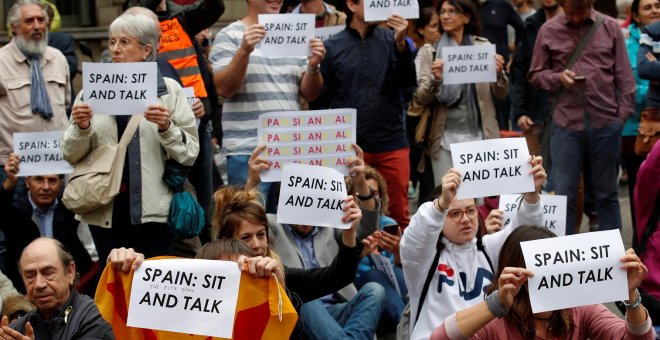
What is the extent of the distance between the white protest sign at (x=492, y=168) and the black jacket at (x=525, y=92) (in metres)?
4.33

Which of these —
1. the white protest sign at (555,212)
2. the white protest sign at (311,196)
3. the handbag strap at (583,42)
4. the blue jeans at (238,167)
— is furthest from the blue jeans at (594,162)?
the white protest sign at (311,196)

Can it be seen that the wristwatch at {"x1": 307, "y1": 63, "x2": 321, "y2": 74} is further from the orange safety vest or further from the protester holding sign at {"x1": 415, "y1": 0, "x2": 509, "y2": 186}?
the protester holding sign at {"x1": 415, "y1": 0, "x2": 509, "y2": 186}

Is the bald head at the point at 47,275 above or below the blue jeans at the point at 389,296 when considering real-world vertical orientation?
above

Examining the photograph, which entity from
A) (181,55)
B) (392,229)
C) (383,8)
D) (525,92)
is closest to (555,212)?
(392,229)

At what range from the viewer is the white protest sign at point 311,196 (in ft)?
22.1

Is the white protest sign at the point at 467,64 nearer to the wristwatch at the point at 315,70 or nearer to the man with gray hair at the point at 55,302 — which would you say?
the wristwatch at the point at 315,70

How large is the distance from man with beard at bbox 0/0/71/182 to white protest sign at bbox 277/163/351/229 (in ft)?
9.72

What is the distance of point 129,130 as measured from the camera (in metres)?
7.27

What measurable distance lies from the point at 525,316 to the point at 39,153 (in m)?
4.16

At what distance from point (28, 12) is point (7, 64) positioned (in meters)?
0.42

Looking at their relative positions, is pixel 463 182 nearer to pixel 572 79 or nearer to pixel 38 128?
pixel 572 79

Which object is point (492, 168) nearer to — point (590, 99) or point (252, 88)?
point (252, 88)

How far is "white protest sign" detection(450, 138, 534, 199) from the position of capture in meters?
6.17

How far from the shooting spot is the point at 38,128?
944 centimetres
